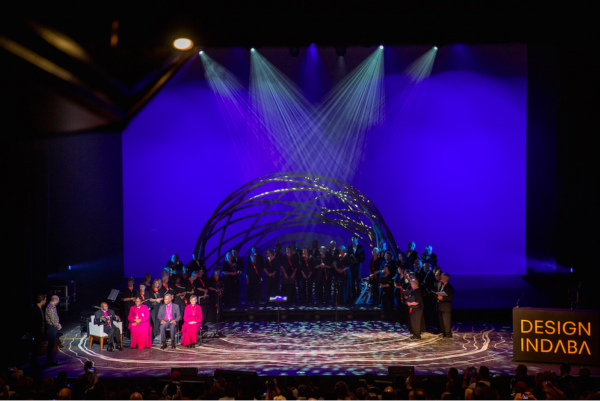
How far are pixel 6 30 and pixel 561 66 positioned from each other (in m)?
12.2

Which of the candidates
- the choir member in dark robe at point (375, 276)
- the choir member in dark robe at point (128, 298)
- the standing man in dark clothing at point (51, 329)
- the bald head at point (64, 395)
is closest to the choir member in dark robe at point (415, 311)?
the choir member in dark robe at point (375, 276)

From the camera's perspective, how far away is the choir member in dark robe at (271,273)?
13859 millimetres

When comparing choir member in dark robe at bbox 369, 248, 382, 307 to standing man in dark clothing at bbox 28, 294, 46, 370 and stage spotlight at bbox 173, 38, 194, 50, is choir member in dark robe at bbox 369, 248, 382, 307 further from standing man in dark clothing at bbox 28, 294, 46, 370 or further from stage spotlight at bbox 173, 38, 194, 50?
stage spotlight at bbox 173, 38, 194, 50

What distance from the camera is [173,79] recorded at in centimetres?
1744

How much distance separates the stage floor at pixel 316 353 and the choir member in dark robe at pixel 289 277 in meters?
1.71

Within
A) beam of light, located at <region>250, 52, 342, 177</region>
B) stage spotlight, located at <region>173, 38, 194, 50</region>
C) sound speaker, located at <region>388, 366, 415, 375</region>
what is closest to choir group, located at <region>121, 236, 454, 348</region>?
sound speaker, located at <region>388, 366, 415, 375</region>

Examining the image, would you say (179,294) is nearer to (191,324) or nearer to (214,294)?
(191,324)

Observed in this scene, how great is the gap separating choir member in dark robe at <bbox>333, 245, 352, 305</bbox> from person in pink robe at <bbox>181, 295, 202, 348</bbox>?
12.4 feet

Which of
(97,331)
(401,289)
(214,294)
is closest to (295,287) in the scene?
(214,294)

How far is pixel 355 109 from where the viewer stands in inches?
688

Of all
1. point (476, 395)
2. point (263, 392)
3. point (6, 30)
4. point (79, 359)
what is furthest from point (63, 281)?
point (476, 395)

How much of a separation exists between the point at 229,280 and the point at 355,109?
23.9ft

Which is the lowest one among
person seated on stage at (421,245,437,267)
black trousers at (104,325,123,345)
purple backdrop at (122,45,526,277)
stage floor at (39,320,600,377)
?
stage floor at (39,320,600,377)

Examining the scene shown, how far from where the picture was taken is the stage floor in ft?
29.3
